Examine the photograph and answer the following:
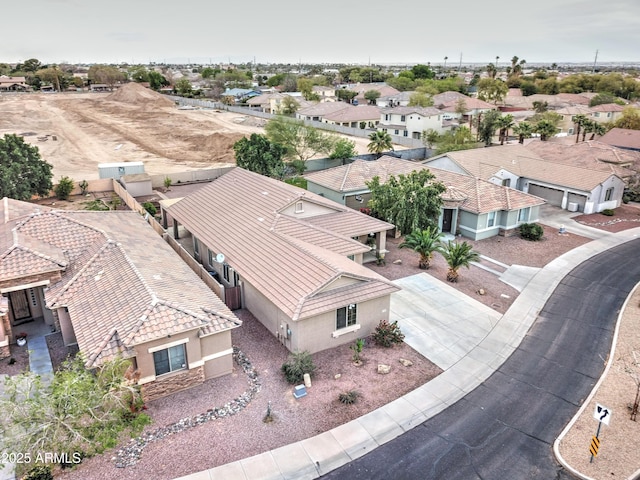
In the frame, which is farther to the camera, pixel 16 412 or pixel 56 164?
pixel 56 164

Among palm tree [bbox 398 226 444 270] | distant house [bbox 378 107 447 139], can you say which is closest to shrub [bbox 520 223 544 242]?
palm tree [bbox 398 226 444 270]

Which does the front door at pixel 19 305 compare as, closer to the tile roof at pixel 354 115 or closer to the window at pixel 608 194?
the window at pixel 608 194

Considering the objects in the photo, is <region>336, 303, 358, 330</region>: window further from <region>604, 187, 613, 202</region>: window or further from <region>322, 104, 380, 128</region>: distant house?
<region>322, 104, 380, 128</region>: distant house

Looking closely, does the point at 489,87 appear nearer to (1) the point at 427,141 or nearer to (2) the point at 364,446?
(1) the point at 427,141

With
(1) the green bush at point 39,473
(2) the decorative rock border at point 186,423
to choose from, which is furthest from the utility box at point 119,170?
(1) the green bush at point 39,473

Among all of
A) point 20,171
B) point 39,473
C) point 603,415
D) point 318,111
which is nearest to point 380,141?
point 20,171

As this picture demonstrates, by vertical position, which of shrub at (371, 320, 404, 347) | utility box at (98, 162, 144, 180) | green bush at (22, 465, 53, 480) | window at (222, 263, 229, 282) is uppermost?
utility box at (98, 162, 144, 180)

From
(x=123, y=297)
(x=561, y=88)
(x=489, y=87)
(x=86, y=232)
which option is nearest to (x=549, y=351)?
(x=123, y=297)
